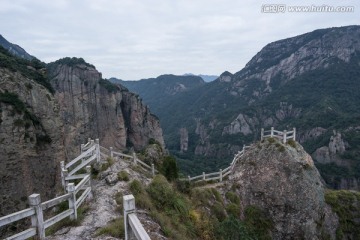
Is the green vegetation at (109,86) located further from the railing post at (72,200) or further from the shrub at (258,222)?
the railing post at (72,200)

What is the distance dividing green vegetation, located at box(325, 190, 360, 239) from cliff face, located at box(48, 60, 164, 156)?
63.5 meters

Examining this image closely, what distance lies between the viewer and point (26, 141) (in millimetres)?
28203

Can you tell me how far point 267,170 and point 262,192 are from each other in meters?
1.31

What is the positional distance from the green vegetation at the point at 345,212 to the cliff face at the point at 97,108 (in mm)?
63497

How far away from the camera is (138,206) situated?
949 centimetres

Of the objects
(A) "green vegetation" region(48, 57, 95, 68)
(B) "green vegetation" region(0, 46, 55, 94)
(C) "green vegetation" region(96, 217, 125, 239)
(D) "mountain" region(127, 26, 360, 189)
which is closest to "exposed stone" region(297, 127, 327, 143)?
(D) "mountain" region(127, 26, 360, 189)

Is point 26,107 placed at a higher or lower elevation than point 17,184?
higher

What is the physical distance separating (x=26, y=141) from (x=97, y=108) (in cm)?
5542

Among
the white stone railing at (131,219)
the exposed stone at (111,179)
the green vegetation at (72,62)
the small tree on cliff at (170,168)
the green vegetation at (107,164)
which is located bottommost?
the small tree on cliff at (170,168)

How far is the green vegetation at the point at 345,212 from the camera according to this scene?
19.6 m

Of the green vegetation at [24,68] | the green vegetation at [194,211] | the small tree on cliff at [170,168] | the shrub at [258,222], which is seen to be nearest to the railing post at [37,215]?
the green vegetation at [194,211]

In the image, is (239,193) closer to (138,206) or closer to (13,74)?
(138,206)

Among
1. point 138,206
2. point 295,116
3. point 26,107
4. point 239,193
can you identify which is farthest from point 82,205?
point 295,116

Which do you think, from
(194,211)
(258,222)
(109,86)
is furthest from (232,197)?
(109,86)
